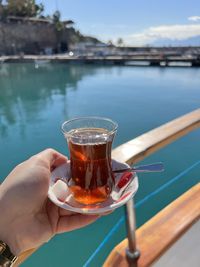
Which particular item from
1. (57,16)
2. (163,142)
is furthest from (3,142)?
(57,16)

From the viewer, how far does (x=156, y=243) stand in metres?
0.79

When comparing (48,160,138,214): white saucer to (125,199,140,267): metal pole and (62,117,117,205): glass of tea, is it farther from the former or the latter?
(125,199,140,267): metal pole

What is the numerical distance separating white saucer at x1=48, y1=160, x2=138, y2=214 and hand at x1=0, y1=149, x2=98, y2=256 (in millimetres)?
22

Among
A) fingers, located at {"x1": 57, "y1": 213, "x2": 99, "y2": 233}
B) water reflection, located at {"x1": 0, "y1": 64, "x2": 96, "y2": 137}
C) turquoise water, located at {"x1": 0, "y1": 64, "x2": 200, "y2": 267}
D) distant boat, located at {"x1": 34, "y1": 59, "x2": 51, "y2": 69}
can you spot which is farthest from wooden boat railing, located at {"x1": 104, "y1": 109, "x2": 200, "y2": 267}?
distant boat, located at {"x1": 34, "y1": 59, "x2": 51, "y2": 69}

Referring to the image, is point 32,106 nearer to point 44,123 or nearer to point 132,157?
point 44,123

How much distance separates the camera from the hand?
54cm

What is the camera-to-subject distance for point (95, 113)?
874 centimetres

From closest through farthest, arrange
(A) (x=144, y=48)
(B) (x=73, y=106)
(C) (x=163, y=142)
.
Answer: (C) (x=163, y=142) → (B) (x=73, y=106) → (A) (x=144, y=48)

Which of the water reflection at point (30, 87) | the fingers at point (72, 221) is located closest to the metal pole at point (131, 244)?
the fingers at point (72, 221)

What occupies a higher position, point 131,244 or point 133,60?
point 131,244

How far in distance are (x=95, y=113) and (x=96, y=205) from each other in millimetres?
8207

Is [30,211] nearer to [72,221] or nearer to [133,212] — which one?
[72,221]

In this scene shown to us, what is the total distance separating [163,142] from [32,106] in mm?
9680

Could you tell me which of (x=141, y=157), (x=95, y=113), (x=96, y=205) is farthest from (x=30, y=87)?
(x=96, y=205)
